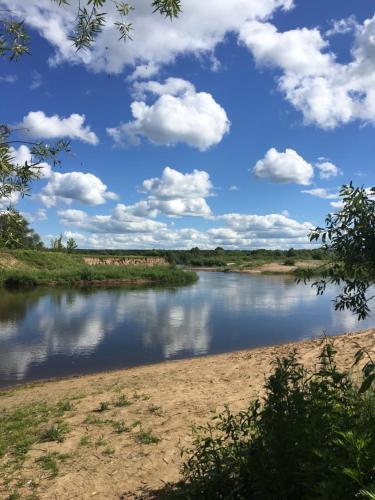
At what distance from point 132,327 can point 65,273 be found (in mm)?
30006

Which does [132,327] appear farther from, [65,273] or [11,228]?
[65,273]

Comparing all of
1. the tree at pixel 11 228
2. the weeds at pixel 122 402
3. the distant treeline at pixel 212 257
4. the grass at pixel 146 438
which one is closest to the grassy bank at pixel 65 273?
the distant treeline at pixel 212 257

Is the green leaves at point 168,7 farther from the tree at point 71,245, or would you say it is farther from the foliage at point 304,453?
the tree at point 71,245

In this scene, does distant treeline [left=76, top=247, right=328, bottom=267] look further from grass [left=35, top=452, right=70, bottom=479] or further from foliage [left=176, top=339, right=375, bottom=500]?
foliage [left=176, top=339, right=375, bottom=500]

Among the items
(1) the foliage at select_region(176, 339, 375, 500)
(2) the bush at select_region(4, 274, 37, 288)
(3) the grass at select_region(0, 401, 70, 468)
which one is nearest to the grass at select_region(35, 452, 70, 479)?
(3) the grass at select_region(0, 401, 70, 468)

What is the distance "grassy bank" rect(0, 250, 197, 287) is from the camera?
150 feet

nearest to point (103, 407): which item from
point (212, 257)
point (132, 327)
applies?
point (132, 327)

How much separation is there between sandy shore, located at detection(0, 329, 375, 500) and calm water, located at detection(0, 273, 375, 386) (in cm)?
281

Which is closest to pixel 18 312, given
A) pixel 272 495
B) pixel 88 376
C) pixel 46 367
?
pixel 46 367

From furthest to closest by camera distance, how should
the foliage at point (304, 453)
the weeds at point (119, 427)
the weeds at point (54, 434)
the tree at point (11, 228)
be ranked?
the weeds at point (119, 427) → the weeds at point (54, 434) → the tree at point (11, 228) → the foliage at point (304, 453)

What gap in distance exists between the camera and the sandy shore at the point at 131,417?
5.29 meters

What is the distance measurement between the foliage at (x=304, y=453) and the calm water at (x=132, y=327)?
11509mm

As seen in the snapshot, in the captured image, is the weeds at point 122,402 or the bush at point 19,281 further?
the bush at point 19,281

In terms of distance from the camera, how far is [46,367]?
14.8 meters
